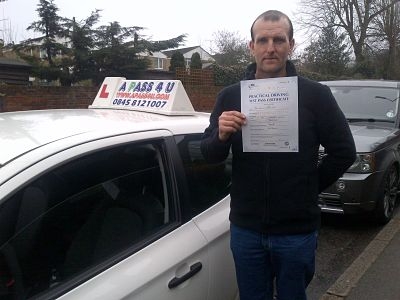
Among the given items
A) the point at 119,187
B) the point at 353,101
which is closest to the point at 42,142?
the point at 119,187

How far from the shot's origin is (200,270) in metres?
2.24

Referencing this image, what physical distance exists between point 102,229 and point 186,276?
44 cm

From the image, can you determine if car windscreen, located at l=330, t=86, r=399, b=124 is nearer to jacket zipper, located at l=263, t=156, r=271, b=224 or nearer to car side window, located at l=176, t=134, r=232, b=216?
car side window, located at l=176, t=134, r=232, b=216

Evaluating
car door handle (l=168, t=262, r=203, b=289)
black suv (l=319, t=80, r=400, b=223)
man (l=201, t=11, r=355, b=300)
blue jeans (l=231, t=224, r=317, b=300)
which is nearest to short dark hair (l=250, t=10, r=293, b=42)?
man (l=201, t=11, r=355, b=300)

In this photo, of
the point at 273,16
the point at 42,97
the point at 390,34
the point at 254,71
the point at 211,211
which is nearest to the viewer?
the point at 273,16

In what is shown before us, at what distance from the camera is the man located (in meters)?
2.16

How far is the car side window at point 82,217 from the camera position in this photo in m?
1.63

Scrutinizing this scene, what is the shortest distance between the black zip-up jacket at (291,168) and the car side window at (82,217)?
33cm

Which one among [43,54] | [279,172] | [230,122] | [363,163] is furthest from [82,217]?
[43,54]

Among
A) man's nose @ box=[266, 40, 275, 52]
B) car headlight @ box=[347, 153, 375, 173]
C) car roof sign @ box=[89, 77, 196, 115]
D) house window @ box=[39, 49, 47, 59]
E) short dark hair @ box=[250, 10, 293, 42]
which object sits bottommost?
car headlight @ box=[347, 153, 375, 173]

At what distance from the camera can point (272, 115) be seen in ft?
7.04

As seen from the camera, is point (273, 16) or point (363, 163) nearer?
point (273, 16)

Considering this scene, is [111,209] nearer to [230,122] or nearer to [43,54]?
[230,122]

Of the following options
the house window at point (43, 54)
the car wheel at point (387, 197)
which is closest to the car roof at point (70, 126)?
the car wheel at point (387, 197)
